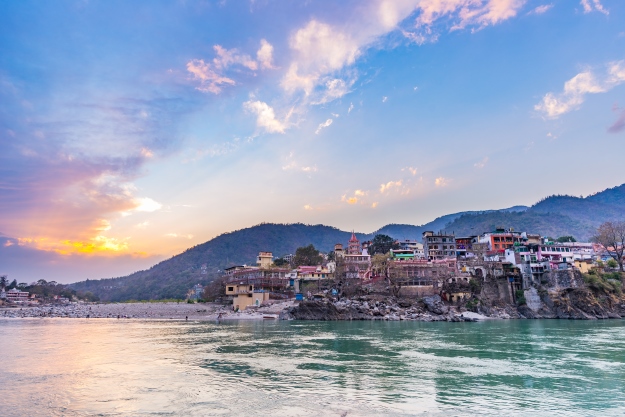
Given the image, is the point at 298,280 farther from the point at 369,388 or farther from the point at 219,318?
the point at 369,388

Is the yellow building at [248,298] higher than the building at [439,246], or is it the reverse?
the building at [439,246]

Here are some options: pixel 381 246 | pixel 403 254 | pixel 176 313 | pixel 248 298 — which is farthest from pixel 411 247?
pixel 176 313

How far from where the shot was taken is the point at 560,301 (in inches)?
2052

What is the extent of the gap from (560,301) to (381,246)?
38.2 metres

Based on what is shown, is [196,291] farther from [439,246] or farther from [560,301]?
[560,301]

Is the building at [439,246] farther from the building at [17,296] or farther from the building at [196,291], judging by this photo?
the building at [17,296]

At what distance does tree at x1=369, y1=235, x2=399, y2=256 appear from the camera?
84625 millimetres

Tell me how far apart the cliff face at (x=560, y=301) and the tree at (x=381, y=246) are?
29598mm

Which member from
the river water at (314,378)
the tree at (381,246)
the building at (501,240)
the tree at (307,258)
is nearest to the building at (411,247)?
the tree at (381,246)

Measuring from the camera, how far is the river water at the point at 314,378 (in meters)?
11.3

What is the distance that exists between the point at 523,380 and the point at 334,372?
281 inches

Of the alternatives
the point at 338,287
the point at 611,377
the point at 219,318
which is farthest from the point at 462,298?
the point at 611,377

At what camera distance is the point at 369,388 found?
13.4 metres

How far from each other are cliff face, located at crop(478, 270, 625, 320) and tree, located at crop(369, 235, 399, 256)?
97.1 ft
